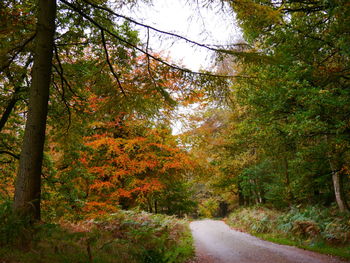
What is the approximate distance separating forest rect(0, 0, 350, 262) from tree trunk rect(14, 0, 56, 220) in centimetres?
2

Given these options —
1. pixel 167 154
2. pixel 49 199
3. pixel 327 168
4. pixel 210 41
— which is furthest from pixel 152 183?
pixel 327 168

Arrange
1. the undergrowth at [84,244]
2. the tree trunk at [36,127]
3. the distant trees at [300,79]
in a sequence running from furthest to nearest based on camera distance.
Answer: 1. the distant trees at [300,79]
2. the tree trunk at [36,127]
3. the undergrowth at [84,244]

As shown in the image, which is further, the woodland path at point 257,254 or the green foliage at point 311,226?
the green foliage at point 311,226

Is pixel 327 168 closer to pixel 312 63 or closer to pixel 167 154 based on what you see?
pixel 312 63

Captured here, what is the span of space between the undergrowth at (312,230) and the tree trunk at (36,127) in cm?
809

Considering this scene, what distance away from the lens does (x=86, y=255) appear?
417cm

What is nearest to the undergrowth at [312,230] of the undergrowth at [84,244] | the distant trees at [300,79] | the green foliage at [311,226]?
the green foliage at [311,226]

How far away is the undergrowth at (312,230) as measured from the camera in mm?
8023

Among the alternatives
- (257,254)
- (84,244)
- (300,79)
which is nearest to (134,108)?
(84,244)

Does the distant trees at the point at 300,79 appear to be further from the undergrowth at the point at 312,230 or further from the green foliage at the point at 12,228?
the green foliage at the point at 12,228

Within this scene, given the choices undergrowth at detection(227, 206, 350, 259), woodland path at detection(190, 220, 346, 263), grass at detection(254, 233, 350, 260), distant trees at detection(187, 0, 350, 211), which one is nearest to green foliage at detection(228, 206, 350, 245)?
undergrowth at detection(227, 206, 350, 259)

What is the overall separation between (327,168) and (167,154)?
7871 mm

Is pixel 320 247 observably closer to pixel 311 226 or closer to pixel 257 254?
pixel 311 226

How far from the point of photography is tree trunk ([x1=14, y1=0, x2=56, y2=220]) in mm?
4062
